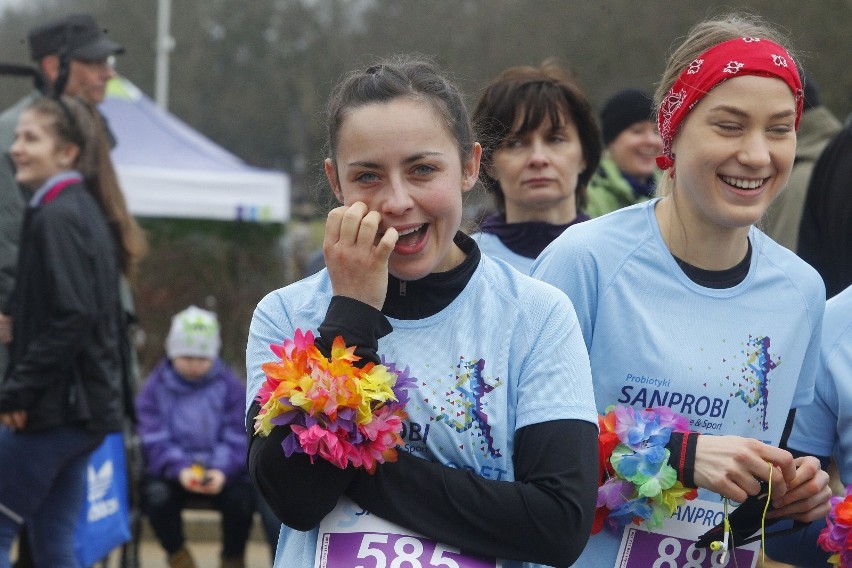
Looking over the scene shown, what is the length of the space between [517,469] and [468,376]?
206 millimetres

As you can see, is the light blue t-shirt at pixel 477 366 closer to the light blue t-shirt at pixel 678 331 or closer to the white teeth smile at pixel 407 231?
the white teeth smile at pixel 407 231

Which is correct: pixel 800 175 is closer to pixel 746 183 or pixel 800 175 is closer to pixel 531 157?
pixel 531 157

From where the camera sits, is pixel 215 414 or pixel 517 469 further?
pixel 215 414

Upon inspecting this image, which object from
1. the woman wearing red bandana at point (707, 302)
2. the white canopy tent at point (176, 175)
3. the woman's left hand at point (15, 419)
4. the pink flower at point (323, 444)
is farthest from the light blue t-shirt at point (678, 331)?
the white canopy tent at point (176, 175)

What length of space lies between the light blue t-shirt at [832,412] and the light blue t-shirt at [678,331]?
158 mm

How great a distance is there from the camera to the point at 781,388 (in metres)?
3.04

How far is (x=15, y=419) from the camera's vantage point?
5.41 metres

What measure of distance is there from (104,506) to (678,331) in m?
3.80

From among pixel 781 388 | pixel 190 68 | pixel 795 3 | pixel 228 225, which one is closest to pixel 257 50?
pixel 190 68

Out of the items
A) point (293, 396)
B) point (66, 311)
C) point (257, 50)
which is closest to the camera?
point (293, 396)

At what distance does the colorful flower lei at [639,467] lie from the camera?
2844mm

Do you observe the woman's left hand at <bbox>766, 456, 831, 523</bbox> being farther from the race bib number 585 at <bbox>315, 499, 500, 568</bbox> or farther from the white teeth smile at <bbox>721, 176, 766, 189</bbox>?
the race bib number 585 at <bbox>315, 499, 500, 568</bbox>

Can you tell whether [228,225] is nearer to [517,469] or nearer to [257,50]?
[517,469]

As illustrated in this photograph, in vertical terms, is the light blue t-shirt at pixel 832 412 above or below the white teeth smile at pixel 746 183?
below
